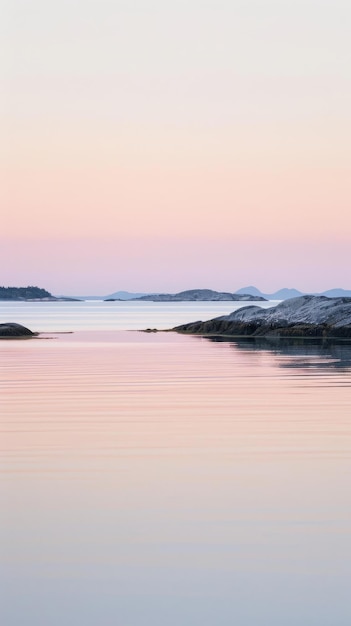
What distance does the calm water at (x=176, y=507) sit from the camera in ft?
27.3

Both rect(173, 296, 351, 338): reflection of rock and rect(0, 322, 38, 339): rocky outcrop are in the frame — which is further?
rect(0, 322, 38, 339): rocky outcrop

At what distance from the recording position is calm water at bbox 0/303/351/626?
8320mm

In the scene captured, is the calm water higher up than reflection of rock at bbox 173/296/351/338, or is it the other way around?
reflection of rock at bbox 173/296/351/338

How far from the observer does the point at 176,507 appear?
11930mm

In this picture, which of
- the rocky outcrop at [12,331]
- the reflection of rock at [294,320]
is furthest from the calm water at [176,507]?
the rocky outcrop at [12,331]

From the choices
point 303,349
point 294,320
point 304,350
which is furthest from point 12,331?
point 304,350

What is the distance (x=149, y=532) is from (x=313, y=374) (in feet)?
68.7

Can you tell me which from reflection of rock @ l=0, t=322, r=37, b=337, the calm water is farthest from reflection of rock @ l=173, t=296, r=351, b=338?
the calm water

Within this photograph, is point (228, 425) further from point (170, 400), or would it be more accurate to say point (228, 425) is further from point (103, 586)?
point (103, 586)

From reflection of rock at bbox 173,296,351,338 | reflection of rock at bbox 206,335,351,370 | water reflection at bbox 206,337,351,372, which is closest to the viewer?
water reflection at bbox 206,337,351,372

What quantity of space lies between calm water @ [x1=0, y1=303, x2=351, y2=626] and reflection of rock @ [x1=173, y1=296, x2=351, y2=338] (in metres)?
33.3

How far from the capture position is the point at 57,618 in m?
7.91

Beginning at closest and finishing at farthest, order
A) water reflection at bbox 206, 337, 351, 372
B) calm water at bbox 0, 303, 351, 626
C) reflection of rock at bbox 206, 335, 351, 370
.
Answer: calm water at bbox 0, 303, 351, 626, water reflection at bbox 206, 337, 351, 372, reflection of rock at bbox 206, 335, 351, 370

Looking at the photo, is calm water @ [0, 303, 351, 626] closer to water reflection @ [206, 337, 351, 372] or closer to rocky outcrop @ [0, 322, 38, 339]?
water reflection @ [206, 337, 351, 372]
